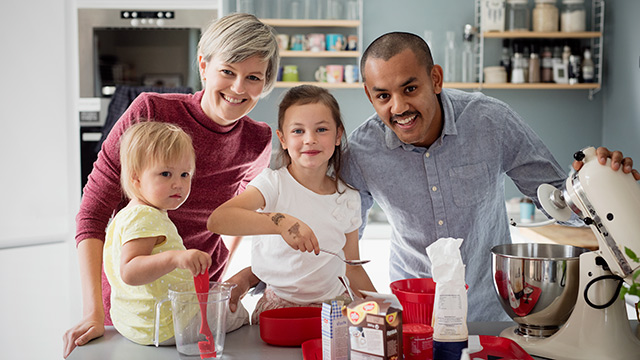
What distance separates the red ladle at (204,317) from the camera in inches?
41.9

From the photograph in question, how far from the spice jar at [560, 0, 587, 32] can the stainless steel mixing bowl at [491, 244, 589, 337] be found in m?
3.07

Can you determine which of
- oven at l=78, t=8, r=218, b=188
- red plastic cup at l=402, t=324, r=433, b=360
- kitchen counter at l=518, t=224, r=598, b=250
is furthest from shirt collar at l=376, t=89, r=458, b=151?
oven at l=78, t=8, r=218, b=188

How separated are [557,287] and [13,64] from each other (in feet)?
7.27

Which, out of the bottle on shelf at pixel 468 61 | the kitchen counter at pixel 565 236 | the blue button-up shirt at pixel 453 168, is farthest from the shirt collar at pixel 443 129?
the bottle on shelf at pixel 468 61

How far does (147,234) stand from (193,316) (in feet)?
0.66

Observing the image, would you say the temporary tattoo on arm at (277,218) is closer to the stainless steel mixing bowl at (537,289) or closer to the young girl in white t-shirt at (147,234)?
the young girl in white t-shirt at (147,234)

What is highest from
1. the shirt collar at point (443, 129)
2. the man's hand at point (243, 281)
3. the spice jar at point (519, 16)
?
the spice jar at point (519, 16)

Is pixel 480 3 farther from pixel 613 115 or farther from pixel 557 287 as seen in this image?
pixel 557 287

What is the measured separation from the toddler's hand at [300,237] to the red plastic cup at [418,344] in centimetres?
25

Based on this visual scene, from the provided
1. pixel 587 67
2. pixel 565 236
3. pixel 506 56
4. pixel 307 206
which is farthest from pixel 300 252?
pixel 587 67

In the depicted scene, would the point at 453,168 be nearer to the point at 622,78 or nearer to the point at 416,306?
the point at 416,306

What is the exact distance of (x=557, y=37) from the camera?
12.5ft

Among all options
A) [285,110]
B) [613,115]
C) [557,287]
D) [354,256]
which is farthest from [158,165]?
[613,115]

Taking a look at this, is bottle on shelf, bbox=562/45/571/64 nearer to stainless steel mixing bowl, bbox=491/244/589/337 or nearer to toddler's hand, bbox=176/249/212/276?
stainless steel mixing bowl, bbox=491/244/589/337
